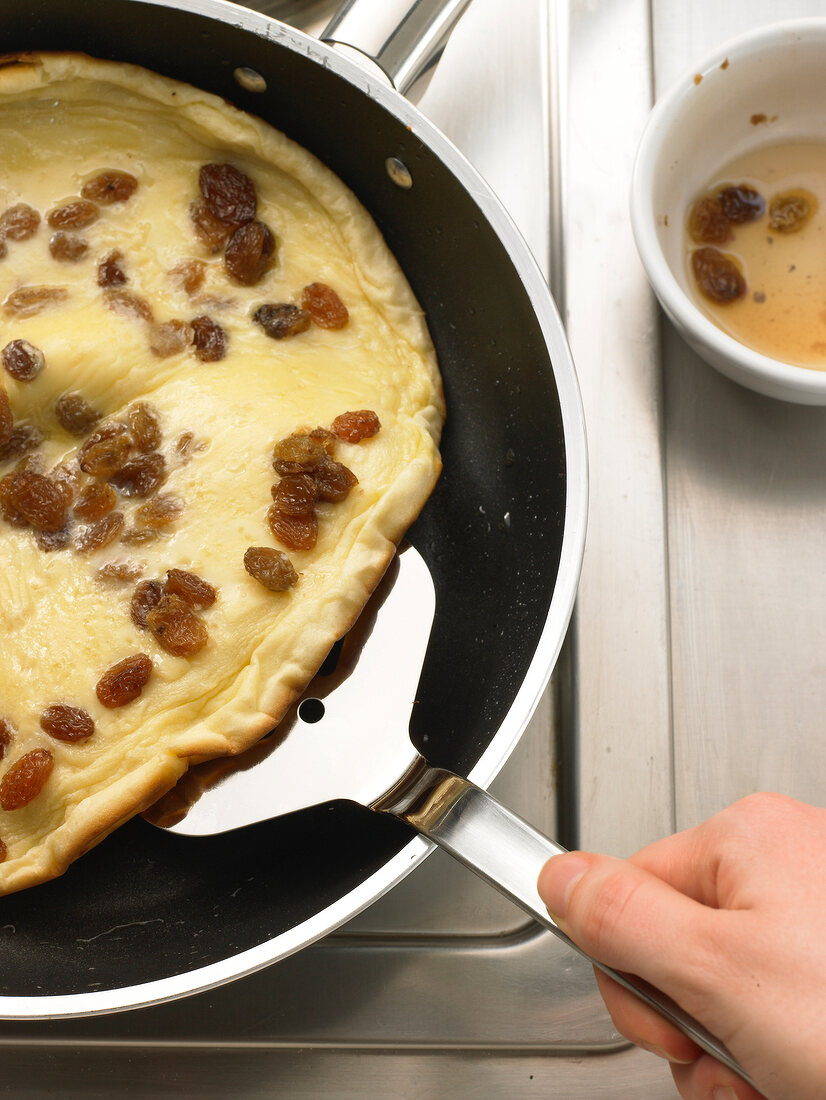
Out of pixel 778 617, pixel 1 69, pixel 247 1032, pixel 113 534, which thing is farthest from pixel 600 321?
pixel 247 1032

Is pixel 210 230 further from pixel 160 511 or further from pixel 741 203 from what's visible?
pixel 741 203

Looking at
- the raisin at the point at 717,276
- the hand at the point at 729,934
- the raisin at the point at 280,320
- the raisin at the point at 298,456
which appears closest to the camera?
the hand at the point at 729,934

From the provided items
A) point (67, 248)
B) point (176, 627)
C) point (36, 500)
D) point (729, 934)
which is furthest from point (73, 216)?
point (729, 934)

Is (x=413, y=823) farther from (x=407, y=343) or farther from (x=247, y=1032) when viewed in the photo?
(x=407, y=343)

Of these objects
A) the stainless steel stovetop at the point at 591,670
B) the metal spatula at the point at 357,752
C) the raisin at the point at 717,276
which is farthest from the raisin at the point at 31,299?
the raisin at the point at 717,276

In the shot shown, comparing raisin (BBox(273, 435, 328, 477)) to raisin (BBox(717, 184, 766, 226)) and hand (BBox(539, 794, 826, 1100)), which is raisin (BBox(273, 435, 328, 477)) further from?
raisin (BBox(717, 184, 766, 226))

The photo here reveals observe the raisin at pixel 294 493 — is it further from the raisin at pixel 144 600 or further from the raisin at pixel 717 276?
the raisin at pixel 717 276
